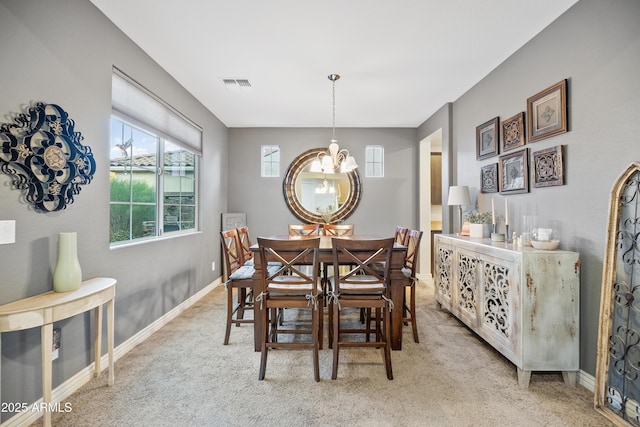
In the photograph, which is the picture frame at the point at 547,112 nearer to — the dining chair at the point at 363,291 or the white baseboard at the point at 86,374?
the dining chair at the point at 363,291

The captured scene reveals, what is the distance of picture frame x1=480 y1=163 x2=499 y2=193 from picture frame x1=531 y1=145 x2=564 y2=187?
0.54m

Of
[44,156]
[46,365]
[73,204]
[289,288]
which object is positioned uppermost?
[44,156]

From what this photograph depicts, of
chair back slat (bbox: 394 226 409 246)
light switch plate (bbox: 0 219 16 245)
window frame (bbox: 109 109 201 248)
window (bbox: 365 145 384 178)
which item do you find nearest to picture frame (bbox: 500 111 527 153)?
chair back slat (bbox: 394 226 409 246)

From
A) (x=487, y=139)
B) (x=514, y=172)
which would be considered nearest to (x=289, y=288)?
(x=514, y=172)

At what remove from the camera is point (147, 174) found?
120 inches

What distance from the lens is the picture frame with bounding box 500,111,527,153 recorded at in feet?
8.89

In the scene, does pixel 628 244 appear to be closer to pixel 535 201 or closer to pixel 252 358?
pixel 535 201

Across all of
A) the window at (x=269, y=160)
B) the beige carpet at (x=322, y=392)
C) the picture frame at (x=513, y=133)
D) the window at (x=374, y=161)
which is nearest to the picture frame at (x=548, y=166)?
the picture frame at (x=513, y=133)

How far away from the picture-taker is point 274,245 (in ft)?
6.99

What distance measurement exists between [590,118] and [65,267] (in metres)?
3.46

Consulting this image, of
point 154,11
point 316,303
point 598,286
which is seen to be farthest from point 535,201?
point 154,11

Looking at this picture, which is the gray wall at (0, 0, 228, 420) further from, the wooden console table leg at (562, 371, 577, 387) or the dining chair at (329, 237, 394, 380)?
the wooden console table leg at (562, 371, 577, 387)

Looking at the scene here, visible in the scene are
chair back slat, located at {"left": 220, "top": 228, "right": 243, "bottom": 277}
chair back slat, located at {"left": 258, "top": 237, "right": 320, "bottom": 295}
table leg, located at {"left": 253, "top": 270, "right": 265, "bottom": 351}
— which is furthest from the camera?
chair back slat, located at {"left": 220, "top": 228, "right": 243, "bottom": 277}

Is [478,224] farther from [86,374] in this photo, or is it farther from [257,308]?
[86,374]
